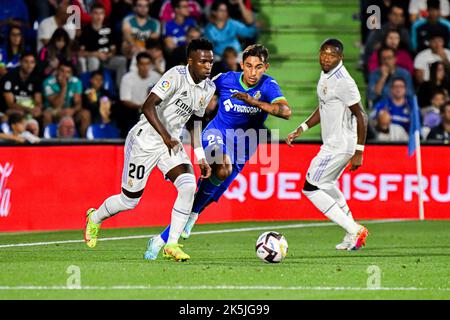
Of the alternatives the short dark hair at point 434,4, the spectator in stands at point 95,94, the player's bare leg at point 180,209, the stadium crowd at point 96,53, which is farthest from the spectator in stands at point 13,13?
the player's bare leg at point 180,209

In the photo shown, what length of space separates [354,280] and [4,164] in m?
7.54

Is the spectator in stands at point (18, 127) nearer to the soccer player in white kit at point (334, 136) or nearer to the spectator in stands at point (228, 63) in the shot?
the spectator in stands at point (228, 63)

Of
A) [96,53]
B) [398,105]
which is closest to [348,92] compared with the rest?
[398,105]

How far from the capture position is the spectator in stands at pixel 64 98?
1894cm

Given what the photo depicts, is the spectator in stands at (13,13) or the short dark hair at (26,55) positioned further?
the spectator in stands at (13,13)

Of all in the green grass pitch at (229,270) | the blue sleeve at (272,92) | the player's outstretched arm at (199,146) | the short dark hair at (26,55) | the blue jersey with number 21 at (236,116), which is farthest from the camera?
the short dark hair at (26,55)

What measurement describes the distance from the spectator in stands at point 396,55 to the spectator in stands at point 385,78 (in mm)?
366

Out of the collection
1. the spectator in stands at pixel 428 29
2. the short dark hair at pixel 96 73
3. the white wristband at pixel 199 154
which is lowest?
the white wristband at pixel 199 154

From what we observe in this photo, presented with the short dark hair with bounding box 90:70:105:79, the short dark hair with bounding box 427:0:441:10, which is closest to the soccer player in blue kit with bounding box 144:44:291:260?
the short dark hair with bounding box 90:70:105:79

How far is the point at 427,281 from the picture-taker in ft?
33.7

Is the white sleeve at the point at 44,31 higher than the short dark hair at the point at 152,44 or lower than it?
higher

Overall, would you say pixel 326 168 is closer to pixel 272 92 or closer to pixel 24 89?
pixel 272 92
